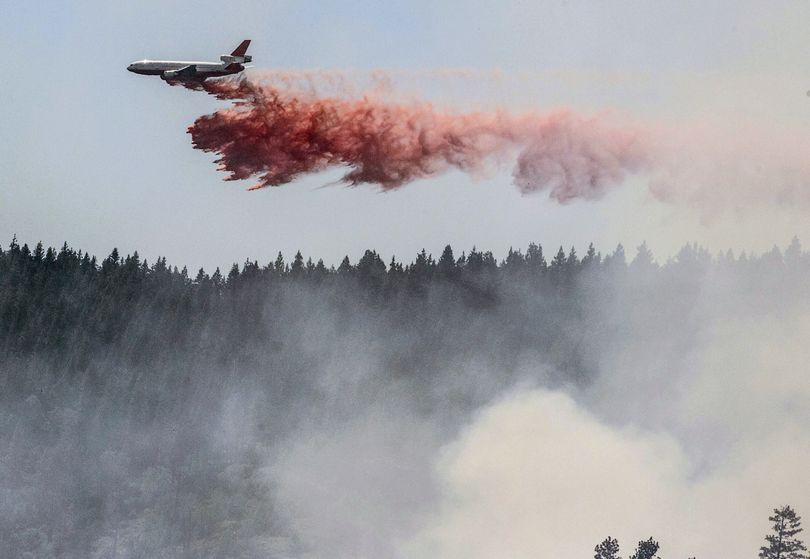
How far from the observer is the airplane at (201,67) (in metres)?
78.9

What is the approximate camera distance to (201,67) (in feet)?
262

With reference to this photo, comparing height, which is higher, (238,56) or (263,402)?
(263,402)

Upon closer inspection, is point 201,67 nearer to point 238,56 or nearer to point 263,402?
point 238,56

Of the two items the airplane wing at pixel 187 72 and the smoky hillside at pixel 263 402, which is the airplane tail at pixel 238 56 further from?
the smoky hillside at pixel 263 402

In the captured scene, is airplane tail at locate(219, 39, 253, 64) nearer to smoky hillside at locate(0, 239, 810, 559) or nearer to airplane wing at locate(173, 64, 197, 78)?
airplane wing at locate(173, 64, 197, 78)

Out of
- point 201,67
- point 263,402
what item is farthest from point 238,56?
point 263,402

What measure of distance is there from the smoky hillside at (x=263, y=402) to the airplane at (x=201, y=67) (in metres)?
68.5

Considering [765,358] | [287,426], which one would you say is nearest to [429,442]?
[287,426]

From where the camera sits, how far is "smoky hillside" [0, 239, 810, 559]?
148 meters

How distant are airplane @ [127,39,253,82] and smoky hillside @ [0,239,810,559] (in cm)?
6845

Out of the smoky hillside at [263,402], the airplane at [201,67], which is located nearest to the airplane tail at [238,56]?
the airplane at [201,67]

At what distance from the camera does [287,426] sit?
561 feet

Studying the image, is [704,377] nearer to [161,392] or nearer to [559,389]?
[559,389]

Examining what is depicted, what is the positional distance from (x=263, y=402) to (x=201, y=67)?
10070 centimetres
